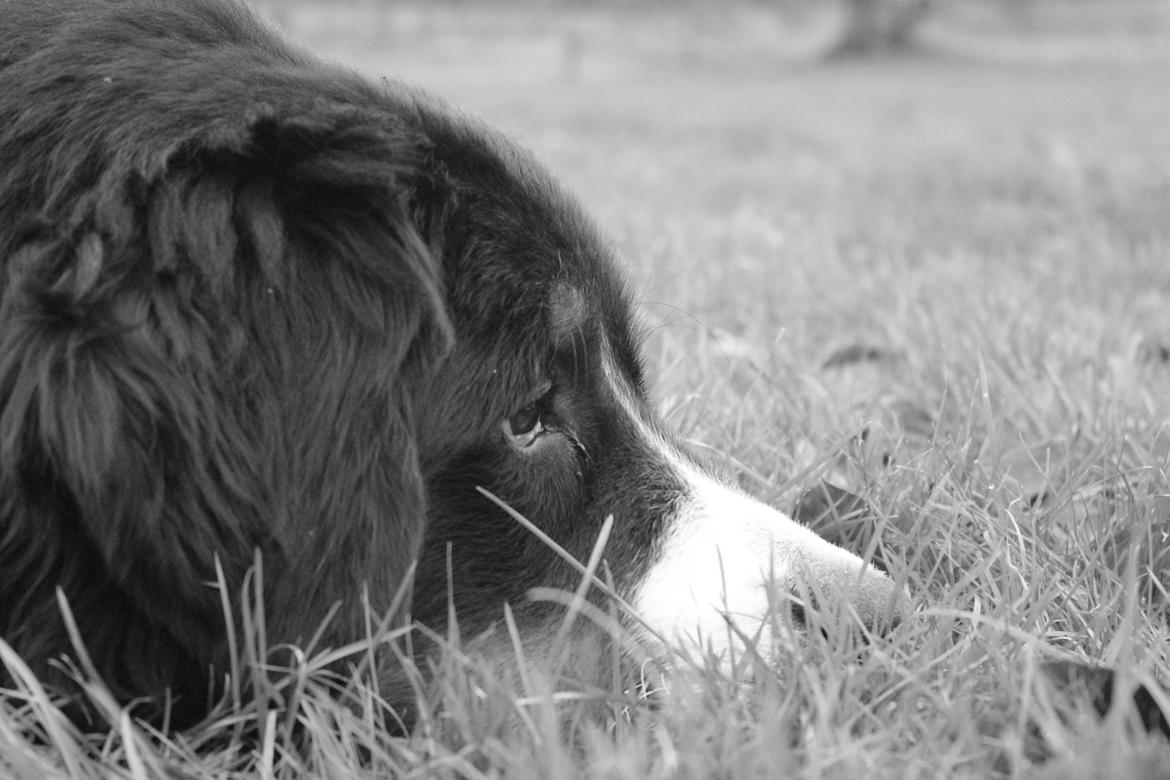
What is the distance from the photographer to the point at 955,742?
155cm

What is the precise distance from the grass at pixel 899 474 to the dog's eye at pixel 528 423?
360mm

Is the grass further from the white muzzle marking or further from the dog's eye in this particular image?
the dog's eye

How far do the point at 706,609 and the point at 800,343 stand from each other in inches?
79.6

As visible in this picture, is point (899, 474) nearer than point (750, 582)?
No

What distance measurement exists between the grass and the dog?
132mm

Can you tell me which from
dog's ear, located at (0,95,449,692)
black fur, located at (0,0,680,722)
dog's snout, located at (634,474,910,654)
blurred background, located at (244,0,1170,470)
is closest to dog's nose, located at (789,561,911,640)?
dog's snout, located at (634,474,910,654)

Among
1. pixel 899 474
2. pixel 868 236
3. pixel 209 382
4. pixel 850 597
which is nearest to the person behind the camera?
pixel 209 382

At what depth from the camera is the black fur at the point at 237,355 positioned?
1.64 m

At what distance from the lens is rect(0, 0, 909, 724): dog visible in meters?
1.65

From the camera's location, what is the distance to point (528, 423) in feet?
6.71

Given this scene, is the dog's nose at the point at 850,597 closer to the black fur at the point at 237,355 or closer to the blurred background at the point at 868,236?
the black fur at the point at 237,355

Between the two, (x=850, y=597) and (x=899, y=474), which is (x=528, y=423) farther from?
(x=899, y=474)

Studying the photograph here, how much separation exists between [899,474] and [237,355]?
1.35 metres

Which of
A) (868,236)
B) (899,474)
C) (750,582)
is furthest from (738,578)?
(868,236)
